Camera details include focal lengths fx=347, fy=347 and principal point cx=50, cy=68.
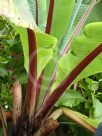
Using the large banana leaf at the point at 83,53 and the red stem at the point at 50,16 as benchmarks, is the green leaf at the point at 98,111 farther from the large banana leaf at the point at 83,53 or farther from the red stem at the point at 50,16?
the red stem at the point at 50,16

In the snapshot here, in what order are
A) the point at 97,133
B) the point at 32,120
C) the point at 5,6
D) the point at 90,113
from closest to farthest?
the point at 5,6, the point at 97,133, the point at 32,120, the point at 90,113

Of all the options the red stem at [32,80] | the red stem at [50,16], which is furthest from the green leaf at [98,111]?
the red stem at [50,16]

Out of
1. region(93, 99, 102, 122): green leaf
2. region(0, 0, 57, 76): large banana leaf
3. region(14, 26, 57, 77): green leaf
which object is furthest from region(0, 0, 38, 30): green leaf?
region(93, 99, 102, 122): green leaf

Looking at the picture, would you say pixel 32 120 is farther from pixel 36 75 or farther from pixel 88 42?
pixel 88 42

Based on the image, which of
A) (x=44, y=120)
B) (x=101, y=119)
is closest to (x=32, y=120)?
(x=44, y=120)

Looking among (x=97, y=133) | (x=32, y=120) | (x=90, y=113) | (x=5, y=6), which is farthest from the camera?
(x=90, y=113)

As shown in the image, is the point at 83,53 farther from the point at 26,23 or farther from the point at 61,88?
the point at 26,23

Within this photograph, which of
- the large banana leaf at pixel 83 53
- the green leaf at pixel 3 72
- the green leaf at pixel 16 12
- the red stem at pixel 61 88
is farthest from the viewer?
the green leaf at pixel 3 72
